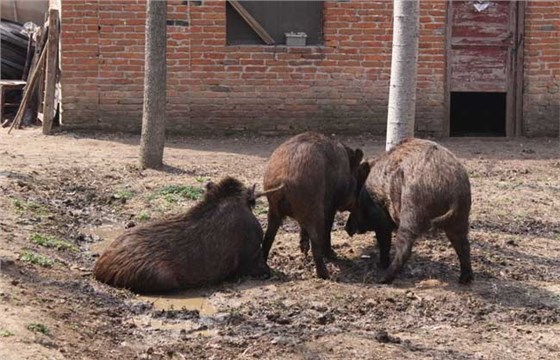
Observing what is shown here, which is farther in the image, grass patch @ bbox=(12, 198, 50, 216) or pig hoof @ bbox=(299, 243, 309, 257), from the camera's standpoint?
grass patch @ bbox=(12, 198, 50, 216)

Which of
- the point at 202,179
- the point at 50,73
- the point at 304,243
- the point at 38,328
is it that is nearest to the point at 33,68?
the point at 50,73

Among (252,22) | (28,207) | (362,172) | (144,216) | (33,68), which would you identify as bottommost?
(144,216)

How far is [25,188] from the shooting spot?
10492 mm

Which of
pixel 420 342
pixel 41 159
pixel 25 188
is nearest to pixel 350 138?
pixel 41 159

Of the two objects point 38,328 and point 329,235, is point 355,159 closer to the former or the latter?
point 329,235

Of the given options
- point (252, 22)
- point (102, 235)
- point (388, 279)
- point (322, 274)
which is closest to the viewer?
point (388, 279)

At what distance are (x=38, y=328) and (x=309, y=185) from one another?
8.76 ft

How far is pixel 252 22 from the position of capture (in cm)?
1476

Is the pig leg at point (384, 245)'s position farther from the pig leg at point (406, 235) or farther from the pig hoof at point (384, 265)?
the pig leg at point (406, 235)

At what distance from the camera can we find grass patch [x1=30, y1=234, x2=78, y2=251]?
8.41 meters

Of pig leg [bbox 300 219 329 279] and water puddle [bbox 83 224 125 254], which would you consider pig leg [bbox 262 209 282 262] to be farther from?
water puddle [bbox 83 224 125 254]

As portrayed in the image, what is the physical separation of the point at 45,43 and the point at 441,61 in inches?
236

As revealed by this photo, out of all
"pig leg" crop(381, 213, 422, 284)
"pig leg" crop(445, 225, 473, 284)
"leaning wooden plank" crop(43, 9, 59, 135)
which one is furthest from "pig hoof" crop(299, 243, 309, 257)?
"leaning wooden plank" crop(43, 9, 59, 135)

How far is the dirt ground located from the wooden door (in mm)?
3693
